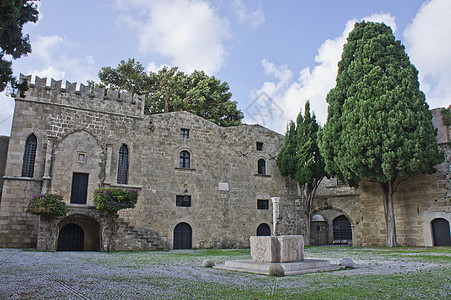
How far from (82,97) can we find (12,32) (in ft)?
46.3

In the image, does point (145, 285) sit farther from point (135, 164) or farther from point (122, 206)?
point (135, 164)

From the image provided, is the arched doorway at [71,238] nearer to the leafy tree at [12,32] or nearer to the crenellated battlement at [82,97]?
the crenellated battlement at [82,97]

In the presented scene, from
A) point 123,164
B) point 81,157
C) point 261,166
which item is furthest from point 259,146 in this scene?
point 81,157

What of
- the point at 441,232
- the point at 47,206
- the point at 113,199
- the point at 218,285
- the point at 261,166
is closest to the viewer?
the point at 218,285

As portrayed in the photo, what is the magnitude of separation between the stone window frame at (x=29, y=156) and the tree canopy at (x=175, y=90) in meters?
10.8

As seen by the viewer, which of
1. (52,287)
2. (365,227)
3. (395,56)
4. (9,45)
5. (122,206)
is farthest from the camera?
(365,227)

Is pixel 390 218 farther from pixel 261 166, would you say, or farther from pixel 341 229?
pixel 341 229

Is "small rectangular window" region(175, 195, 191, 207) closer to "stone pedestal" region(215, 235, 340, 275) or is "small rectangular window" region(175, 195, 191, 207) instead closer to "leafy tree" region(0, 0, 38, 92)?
"stone pedestal" region(215, 235, 340, 275)

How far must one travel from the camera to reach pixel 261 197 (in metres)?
23.7

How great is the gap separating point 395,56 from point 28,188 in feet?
65.3

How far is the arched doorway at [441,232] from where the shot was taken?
19.3 m

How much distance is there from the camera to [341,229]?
29.2 metres

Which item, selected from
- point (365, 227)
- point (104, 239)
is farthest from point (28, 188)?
point (365, 227)

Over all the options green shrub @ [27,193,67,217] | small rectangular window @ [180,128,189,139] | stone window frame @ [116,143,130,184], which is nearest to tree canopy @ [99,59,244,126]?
small rectangular window @ [180,128,189,139]
